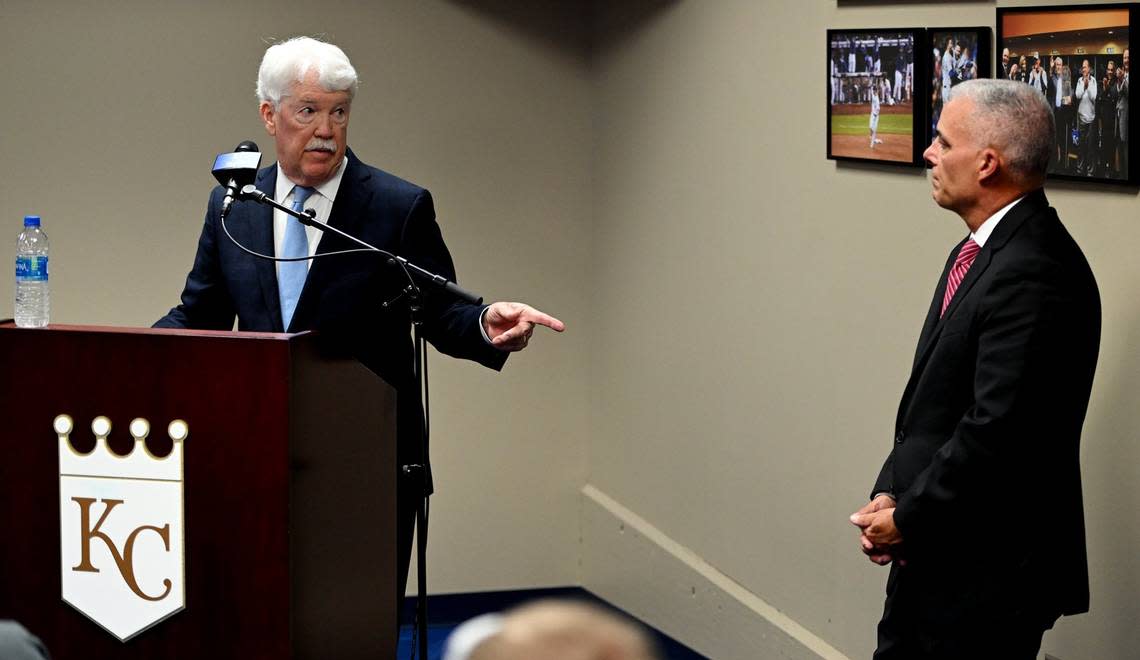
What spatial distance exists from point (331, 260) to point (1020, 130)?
1.37 meters

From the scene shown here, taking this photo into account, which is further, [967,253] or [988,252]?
[967,253]

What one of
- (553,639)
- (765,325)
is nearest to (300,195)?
(765,325)

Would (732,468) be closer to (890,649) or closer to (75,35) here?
(890,649)

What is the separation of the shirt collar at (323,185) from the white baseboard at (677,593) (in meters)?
1.90

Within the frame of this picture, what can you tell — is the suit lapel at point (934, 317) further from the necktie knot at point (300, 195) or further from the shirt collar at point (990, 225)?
the necktie knot at point (300, 195)

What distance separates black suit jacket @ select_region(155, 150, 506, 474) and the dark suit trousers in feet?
3.08

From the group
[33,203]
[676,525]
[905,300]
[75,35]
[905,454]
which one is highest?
[75,35]

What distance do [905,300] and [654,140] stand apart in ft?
5.65

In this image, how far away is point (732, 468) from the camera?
15.3 feet

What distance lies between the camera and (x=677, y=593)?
16.6 ft


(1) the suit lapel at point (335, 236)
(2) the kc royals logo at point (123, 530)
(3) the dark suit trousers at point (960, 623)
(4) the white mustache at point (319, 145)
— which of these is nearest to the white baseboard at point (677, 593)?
(3) the dark suit trousers at point (960, 623)

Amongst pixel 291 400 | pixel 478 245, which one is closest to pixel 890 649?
pixel 291 400

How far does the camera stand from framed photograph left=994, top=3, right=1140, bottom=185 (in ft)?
9.32

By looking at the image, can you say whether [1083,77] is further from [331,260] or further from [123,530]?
[123,530]
